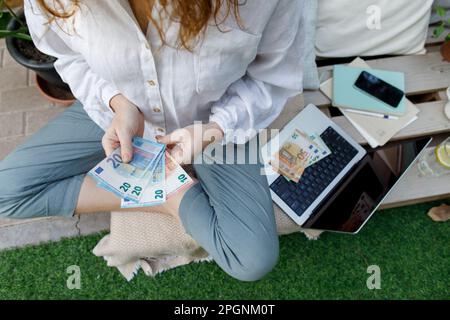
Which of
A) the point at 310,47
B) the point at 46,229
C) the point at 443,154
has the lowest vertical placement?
the point at 46,229

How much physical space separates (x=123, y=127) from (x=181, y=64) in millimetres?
273

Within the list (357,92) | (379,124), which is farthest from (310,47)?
(379,124)

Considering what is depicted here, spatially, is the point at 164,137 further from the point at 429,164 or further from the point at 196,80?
the point at 429,164

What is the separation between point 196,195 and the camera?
3.91 ft

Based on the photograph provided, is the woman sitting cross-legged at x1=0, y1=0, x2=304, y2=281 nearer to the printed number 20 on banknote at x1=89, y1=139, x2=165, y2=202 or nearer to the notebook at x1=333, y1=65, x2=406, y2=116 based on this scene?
the printed number 20 on banknote at x1=89, y1=139, x2=165, y2=202

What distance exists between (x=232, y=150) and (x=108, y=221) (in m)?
0.63

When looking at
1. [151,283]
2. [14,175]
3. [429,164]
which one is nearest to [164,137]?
[14,175]

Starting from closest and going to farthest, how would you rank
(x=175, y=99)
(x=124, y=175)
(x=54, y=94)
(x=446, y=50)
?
1. (x=175, y=99)
2. (x=124, y=175)
3. (x=446, y=50)
4. (x=54, y=94)

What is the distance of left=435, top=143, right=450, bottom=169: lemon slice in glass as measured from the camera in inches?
54.4

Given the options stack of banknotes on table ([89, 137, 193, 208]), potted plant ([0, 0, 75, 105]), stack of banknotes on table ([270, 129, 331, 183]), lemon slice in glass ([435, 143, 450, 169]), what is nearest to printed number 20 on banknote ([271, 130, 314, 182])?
stack of banknotes on table ([270, 129, 331, 183])

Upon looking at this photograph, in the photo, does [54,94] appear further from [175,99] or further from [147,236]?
[175,99]

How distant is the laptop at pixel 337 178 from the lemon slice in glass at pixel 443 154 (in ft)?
0.18

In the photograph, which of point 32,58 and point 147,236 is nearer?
point 147,236

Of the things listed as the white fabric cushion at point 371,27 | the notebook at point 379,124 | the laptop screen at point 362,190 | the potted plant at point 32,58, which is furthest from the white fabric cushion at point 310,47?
the potted plant at point 32,58
